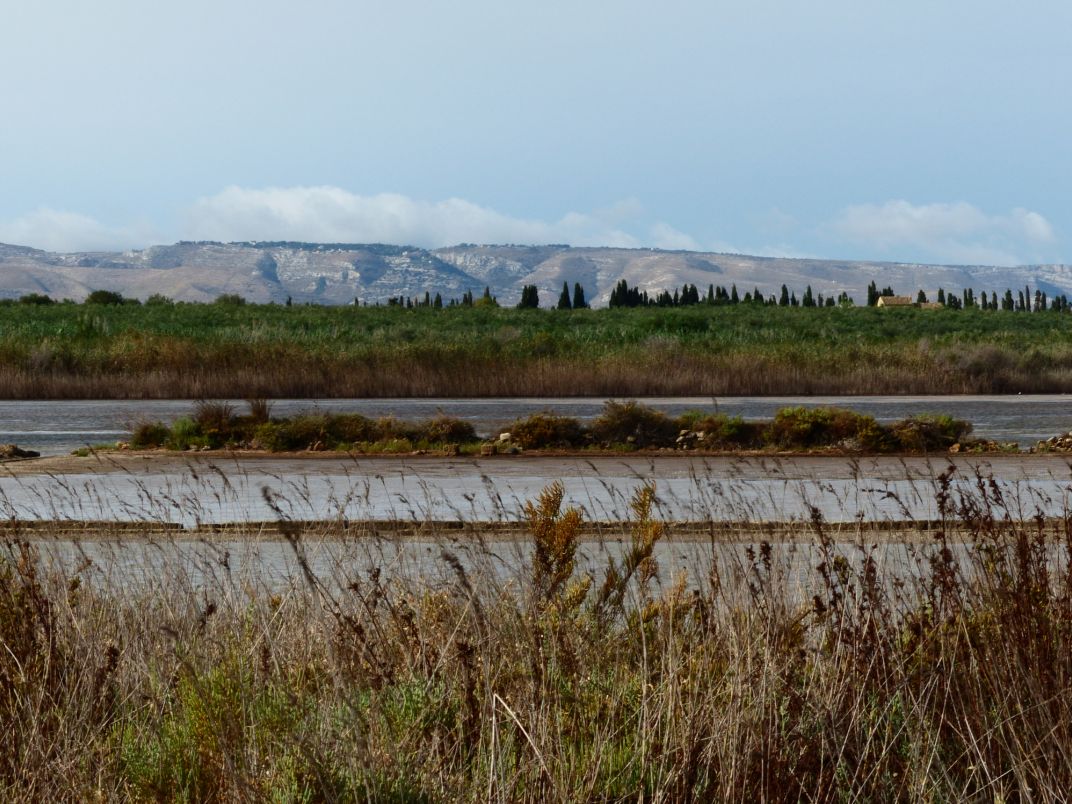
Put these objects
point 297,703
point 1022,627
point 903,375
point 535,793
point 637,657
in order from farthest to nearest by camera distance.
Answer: point 903,375 → point 637,657 → point 1022,627 → point 297,703 → point 535,793

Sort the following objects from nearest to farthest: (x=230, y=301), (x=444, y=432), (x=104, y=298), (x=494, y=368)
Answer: (x=444, y=432) < (x=494, y=368) < (x=230, y=301) < (x=104, y=298)

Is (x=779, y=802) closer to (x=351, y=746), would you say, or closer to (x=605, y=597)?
(x=351, y=746)

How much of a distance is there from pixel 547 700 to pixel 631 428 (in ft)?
54.8

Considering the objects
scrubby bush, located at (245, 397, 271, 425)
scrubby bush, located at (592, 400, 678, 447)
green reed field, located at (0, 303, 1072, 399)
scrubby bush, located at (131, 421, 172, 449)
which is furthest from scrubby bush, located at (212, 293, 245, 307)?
scrubby bush, located at (592, 400, 678, 447)

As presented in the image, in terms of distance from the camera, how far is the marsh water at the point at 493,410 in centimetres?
2361

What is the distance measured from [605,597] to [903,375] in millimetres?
31450

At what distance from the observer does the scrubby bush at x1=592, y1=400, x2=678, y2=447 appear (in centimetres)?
2114

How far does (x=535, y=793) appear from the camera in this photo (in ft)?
13.5

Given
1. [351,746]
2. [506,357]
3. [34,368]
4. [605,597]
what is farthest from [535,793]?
[34,368]

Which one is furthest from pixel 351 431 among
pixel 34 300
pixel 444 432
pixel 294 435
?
pixel 34 300

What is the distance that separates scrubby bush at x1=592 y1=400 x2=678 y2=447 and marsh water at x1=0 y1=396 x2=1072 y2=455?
185 cm

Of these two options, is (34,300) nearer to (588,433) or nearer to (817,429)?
(588,433)

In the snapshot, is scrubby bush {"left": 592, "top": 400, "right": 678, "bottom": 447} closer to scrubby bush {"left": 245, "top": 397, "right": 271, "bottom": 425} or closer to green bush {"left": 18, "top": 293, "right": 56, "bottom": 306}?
scrubby bush {"left": 245, "top": 397, "right": 271, "bottom": 425}

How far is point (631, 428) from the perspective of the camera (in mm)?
21266
